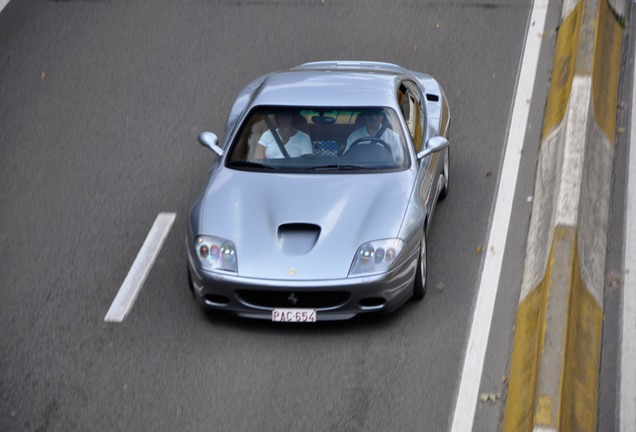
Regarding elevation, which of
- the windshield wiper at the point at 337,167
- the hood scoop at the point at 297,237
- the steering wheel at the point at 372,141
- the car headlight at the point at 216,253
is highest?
the steering wheel at the point at 372,141

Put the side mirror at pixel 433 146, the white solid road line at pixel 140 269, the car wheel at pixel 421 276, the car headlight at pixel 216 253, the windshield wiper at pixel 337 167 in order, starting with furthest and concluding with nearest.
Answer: the side mirror at pixel 433 146 → the windshield wiper at pixel 337 167 → the white solid road line at pixel 140 269 → the car wheel at pixel 421 276 → the car headlight at pixel 216 253

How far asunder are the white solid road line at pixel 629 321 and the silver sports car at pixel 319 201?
168cm

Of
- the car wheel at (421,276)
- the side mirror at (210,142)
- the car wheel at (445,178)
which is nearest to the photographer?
the car wheel at (421,276)

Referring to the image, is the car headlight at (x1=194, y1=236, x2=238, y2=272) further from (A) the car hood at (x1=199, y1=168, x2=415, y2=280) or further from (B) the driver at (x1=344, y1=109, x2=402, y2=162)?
(B) the driver at (x1=344, y1=109, x2=402, y2=162)

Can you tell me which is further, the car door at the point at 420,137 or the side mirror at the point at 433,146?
the side mirror at the point at 433,146

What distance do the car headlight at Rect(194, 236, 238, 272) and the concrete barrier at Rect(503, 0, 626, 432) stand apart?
91.0 inches

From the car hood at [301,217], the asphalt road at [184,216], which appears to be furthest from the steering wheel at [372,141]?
the asphalt road at [184,216]

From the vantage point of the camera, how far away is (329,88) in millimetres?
10656

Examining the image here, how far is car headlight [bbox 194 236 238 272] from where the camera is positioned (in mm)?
9180

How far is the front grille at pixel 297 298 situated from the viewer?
9031mm

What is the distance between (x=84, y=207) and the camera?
37.5 feet

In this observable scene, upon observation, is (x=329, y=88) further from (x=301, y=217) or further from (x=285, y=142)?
(x=301, y=217)

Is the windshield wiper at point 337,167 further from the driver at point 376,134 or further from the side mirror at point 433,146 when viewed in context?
the side mirror at point 433,146

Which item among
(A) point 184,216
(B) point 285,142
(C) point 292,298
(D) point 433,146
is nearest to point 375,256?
(C) point 292,298
